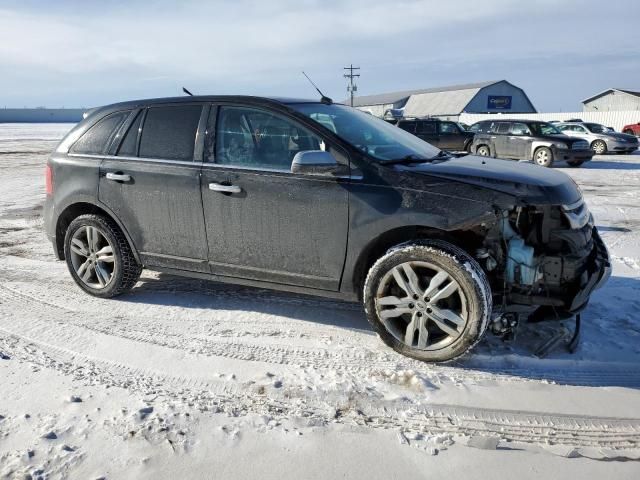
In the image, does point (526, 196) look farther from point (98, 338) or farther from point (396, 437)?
point (98, 338)

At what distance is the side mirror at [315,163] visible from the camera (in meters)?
3.67

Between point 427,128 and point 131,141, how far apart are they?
52.5ft

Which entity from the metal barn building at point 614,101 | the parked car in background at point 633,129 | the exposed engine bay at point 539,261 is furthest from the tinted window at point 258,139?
the metal barn building at point 614,101

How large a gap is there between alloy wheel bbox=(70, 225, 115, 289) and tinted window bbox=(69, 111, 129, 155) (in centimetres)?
70

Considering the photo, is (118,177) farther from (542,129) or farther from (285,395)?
(542,129)

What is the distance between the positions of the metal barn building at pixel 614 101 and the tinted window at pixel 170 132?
6466cm

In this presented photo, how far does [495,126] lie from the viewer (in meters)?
18.8

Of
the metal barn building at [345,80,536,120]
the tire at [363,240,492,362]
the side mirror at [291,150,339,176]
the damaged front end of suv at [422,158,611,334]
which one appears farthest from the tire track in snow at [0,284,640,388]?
the metal barn building at [345,80,536,120]

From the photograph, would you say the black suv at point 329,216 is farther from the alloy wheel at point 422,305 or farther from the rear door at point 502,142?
the rear door at point 502,142

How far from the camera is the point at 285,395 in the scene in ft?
10.5

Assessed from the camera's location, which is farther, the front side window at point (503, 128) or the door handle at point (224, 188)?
the front side window at point (503, 128)

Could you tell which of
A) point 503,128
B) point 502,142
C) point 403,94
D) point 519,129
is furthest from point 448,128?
point 403,94

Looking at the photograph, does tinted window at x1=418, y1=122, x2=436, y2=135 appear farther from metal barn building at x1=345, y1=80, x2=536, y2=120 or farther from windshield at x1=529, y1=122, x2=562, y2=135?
metal barn building at x1=345, y1=80, x2=536, y2=120

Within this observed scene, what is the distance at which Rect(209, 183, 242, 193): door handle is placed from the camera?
4.05 m
